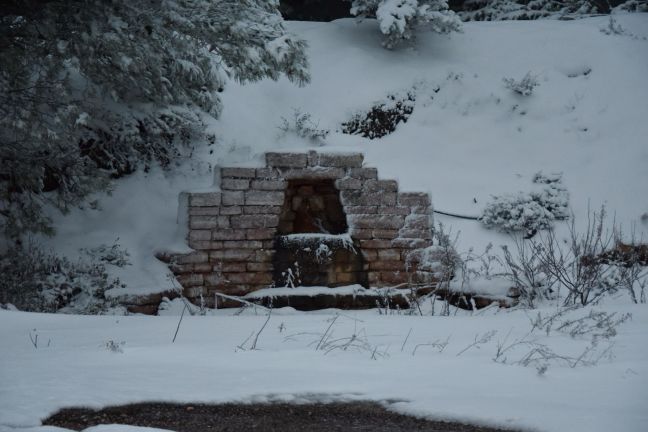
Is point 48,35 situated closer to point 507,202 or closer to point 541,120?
point 507,202

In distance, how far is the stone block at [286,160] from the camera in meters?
6.66

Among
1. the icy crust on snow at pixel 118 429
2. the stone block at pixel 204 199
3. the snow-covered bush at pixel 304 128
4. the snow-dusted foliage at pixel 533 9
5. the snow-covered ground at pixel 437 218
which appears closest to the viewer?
the icy crust on snow at pixel 118 429

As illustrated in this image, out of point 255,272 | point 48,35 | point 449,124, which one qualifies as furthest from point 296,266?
point 449,124

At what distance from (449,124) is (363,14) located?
9.35 ft

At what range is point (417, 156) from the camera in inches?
380

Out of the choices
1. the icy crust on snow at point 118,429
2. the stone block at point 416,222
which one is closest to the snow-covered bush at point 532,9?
the stone block at point 416,222

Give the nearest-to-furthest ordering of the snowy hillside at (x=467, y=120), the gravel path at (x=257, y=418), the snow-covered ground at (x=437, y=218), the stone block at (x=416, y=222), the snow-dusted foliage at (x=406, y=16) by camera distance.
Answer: the gravel path at (x=257, y=418) < the snow-covered ground at (x=437, y=218) < the stone block at (x=416, y=222) < the snowy hillside at (x=467, y=120) < the snow-dusted foliage at (x=406, y=16)

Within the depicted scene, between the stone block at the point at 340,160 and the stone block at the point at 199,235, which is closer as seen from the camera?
the stone block at the point at 199,235

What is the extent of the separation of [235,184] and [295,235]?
2.56 ft

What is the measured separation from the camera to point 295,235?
6.68 metres

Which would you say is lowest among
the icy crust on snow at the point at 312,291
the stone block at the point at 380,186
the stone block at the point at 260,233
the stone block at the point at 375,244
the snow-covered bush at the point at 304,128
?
the icy crust on snow at the point at 312,291

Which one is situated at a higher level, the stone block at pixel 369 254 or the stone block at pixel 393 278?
the stone block at pixel 369 254

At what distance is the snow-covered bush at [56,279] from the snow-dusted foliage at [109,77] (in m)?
0.36

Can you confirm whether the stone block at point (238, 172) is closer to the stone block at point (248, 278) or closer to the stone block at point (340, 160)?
the stone block at point (340, 160)
